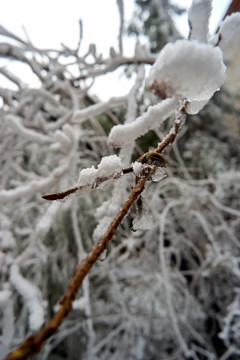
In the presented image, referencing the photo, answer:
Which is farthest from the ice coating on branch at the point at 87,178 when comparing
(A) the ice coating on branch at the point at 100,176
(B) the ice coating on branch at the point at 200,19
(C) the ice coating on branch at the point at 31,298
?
(C) the ice coating on branch at the point at 31,298

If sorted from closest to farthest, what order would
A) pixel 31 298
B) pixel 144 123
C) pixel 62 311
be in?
1. pixel 62 311
2. pixel 144 123
3. pixel 31 298

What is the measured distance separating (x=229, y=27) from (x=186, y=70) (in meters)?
0.12

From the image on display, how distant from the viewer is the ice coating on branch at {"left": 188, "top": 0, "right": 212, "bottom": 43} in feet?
0.71

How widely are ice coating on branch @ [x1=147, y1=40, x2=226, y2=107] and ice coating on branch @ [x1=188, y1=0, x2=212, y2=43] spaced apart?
67 mm

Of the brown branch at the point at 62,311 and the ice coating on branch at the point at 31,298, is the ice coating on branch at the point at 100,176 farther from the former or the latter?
the ice coating on branch at the point at 31,298

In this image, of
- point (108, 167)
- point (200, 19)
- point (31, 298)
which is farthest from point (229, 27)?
point (31, 298)

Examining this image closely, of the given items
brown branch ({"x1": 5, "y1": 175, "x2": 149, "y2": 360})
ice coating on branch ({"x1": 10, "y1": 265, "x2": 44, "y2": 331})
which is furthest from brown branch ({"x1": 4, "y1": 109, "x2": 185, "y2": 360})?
ice coating on branch ({"x1": 10, "y1": 265, "x2": 44, "y2": 331})

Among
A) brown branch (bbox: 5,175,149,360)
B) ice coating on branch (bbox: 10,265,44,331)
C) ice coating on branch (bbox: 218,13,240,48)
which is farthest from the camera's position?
ice coating on branch (bbox: 10,265,44,331)

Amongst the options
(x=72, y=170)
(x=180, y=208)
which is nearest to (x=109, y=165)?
(x=72, y=170)

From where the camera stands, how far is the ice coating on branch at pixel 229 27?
0.76 feet

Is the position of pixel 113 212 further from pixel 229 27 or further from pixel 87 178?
pixel 229 27

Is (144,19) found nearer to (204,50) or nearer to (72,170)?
(72,170)

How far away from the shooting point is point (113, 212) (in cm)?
29

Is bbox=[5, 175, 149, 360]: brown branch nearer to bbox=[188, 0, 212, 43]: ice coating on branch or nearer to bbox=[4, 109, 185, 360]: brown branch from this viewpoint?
bbox=[4, 109, 185, 360]: brown branch
